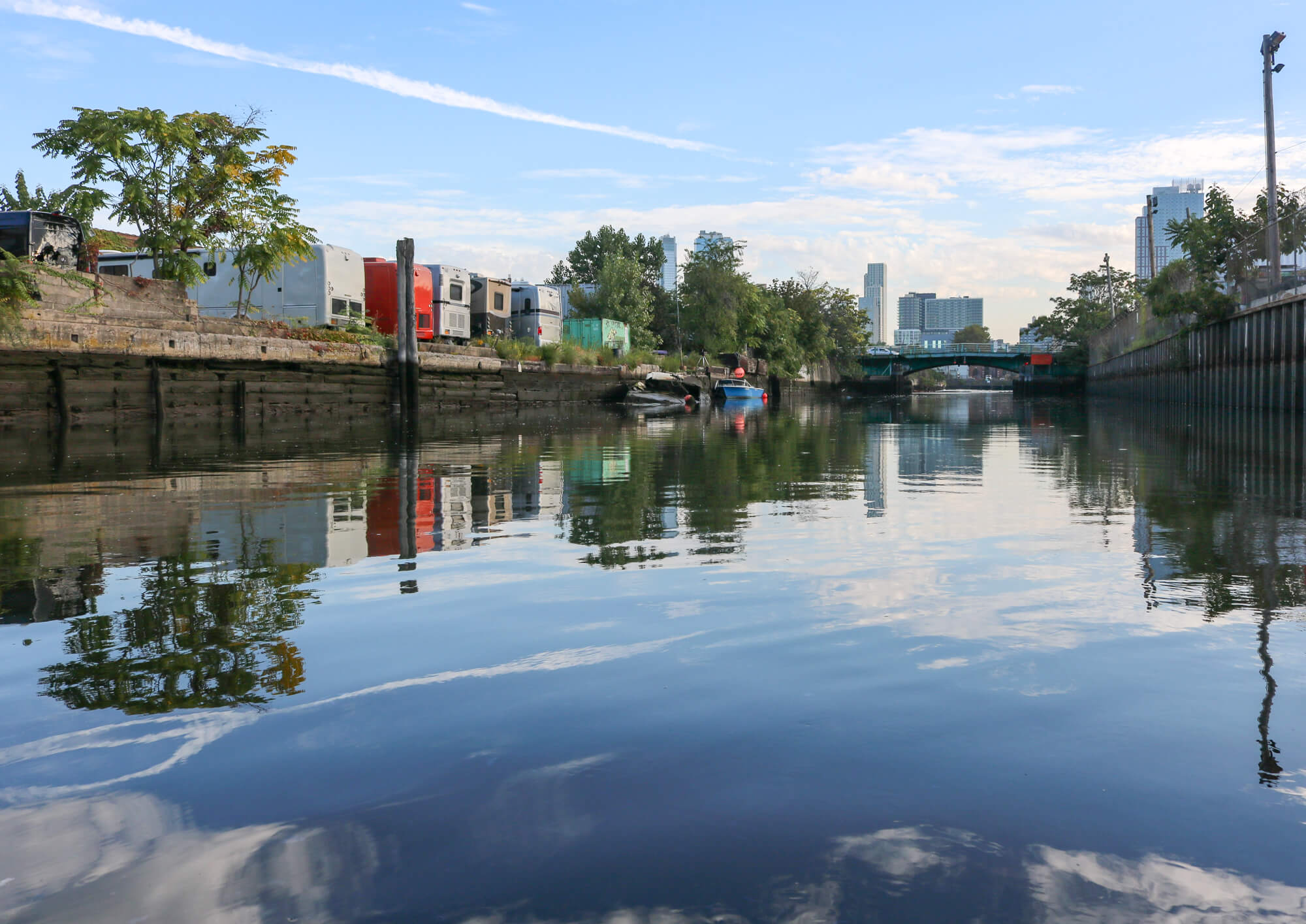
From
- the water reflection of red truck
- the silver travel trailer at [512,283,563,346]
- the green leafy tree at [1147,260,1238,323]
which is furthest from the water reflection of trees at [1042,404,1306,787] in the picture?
the silver travel trailer at [512,283,563,346]

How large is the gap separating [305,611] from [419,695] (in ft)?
5.66

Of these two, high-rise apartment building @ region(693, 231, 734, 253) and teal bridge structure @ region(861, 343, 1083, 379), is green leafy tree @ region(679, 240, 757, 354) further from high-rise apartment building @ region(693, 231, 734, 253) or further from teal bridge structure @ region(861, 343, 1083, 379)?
teal bridge structure @ region(861, 343, 1083, 379)

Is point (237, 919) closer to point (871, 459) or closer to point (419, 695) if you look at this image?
point (419, 695)

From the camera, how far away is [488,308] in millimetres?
45594

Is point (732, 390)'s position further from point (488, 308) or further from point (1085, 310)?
point (1085, 310)

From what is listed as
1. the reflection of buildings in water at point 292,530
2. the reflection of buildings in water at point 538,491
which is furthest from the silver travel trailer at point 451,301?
the reflection of buildings in water at point 292,530

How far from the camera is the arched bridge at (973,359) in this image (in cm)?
11000

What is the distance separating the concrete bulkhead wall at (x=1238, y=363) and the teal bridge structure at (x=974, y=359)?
54.3 metres

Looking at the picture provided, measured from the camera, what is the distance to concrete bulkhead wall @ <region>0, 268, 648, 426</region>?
22.3 metres

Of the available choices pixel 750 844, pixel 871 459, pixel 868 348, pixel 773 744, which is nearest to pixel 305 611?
pixel 773 744

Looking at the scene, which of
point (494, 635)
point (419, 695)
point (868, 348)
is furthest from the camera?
point (868, 348)

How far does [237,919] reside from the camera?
228 centimetres

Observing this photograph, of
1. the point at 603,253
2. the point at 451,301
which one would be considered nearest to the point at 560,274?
the point at 603,253

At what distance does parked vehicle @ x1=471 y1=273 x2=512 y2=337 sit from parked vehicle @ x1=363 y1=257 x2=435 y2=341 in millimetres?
5644
